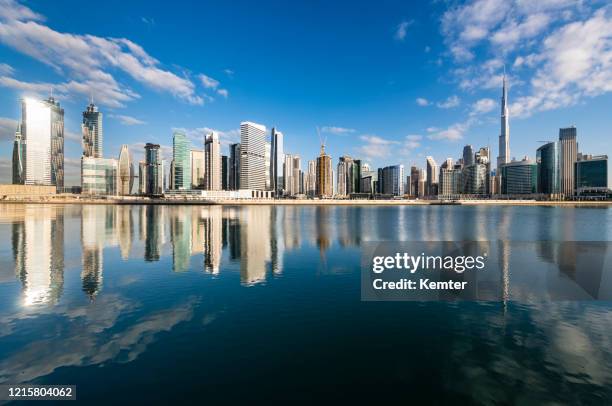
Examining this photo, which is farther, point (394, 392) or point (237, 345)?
point (237, 345)

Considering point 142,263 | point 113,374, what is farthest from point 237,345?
point 142,263

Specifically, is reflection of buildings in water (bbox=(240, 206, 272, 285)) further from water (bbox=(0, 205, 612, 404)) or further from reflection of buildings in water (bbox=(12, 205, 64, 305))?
reflection of buildings in water (bbox=(12, 205, 64, 305))

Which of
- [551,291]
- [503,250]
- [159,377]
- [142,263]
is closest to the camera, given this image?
[159,377]

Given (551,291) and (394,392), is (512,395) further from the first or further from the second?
(551,291)

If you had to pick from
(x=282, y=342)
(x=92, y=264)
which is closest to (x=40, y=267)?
(x=92, y=264)

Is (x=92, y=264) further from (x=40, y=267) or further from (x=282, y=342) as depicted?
(x=282, y=342)

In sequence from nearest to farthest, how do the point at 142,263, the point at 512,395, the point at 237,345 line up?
the point at 512,395, the point at 237,345, the point at 142,263
